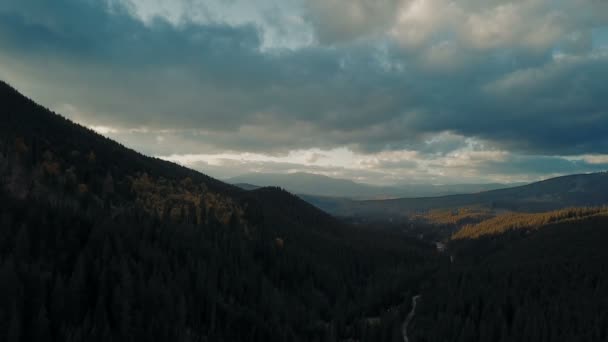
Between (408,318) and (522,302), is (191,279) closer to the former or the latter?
(408,318)

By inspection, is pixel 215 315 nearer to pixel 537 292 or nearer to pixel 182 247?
pixel 182 247

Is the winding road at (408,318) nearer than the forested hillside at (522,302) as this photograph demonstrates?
No

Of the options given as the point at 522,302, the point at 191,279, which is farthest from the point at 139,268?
the point at 522,302

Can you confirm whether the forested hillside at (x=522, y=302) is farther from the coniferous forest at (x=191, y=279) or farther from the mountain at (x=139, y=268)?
the mountain at (x=139, y=268)

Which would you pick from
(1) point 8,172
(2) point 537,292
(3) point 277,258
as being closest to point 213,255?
(3) point 277,258

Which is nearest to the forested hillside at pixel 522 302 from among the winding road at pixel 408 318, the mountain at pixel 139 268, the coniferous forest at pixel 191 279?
the coniferous forest at pixel 191 279

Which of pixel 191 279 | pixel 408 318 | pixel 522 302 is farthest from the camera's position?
pixel 408 318
